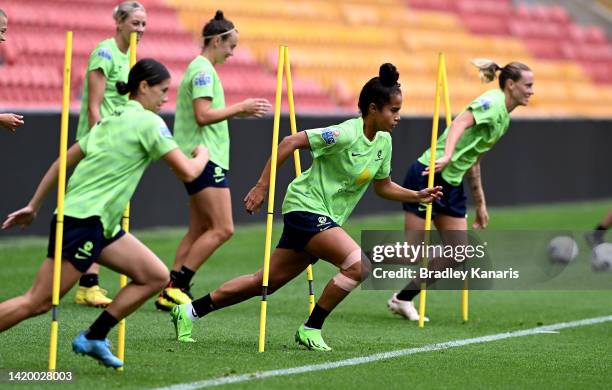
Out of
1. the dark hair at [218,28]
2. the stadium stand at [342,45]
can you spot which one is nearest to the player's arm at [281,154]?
the dark hair at [218,28]

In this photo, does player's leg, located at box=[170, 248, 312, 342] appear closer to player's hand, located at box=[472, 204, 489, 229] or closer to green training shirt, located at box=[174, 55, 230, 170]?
green training shirt, located at box=[174, 55, 230, 170]

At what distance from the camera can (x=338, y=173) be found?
A: 7.95 metres

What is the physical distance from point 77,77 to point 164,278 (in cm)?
976

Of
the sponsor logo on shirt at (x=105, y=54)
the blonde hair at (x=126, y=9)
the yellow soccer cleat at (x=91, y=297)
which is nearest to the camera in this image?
the blonde hair at (x=126, y=9)

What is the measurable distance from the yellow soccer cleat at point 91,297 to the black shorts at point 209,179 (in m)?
1.11

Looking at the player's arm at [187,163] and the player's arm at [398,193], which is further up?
the player's arm at [187,163]

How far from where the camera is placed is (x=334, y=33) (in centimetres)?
2241

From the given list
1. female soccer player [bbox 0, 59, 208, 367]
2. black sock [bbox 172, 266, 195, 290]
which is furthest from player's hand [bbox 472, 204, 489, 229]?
female soccer player [bbox 0, 59, 208, 367]

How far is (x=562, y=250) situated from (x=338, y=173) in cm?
701

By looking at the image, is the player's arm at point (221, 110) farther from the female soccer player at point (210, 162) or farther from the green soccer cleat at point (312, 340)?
the green soccer cleat at point (312, 340)

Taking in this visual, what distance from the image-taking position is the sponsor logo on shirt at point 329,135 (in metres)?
7.75

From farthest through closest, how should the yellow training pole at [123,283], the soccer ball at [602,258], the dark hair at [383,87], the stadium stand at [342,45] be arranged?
the stadium stand at [342,45] → the soccer ball at [602,258] → the dark hair at [383,87] → the yellow training pole at [123,283]

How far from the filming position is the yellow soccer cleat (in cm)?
988

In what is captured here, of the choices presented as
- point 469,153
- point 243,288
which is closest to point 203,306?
point 243,288
